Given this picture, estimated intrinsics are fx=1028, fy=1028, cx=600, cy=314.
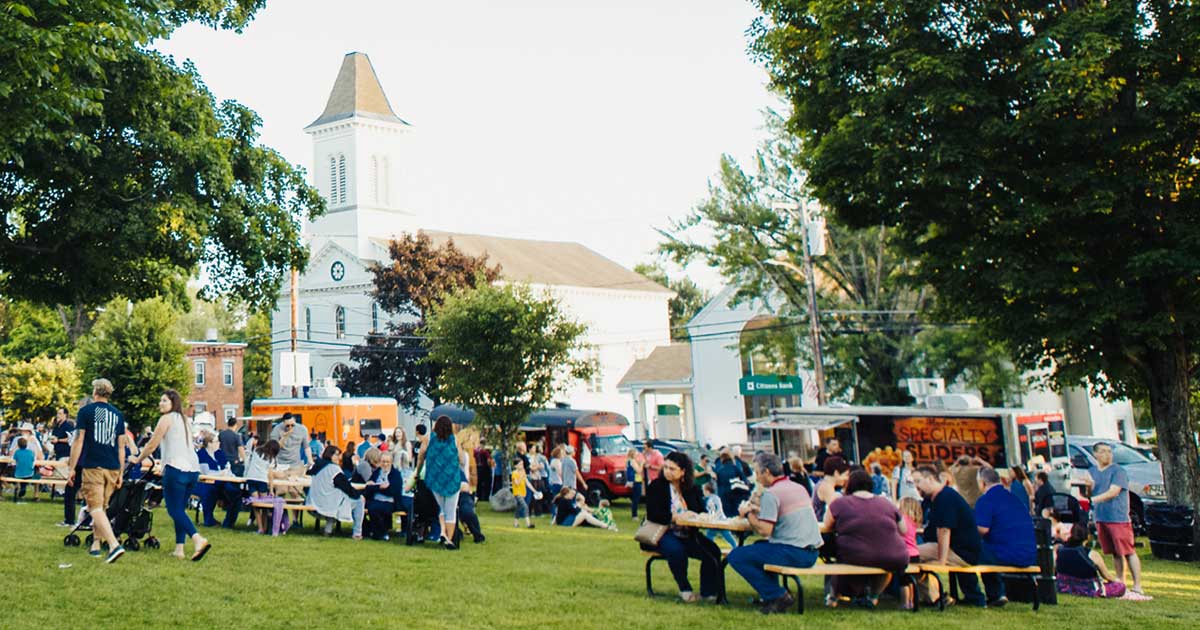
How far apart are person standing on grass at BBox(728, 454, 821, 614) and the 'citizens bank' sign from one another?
14923 millimetres

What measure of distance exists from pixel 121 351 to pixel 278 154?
102 feet

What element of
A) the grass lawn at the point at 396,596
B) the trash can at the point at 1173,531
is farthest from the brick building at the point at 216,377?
the trash can at the point at 1173,531

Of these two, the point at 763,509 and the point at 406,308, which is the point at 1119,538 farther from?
the point at 406,308

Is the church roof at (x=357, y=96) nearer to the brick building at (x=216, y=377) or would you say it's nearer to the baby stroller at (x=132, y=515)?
the brick building at (x=216, y=377)

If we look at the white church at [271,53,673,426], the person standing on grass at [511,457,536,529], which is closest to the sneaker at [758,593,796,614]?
the person standing on grass at [511,457,536,529]

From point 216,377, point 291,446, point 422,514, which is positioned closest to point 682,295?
point 216,377

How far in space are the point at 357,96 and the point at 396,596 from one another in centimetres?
6511

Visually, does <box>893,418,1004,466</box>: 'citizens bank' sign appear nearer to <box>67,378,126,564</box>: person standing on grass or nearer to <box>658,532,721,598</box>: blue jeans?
<box>658,532,721,598</box>: blue jeans

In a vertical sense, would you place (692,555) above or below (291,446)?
below

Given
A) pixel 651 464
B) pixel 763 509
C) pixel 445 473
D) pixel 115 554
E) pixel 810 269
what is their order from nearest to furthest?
pixel 763 509 < pixel 115 554 < pixel 445 473 < pixel 651 464 < pixel 810 269

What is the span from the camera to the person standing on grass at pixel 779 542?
28.9ft

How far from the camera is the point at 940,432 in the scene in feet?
78.2

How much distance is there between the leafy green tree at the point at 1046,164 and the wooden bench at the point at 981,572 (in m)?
6.89

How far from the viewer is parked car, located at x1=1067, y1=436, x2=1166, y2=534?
18984mm
